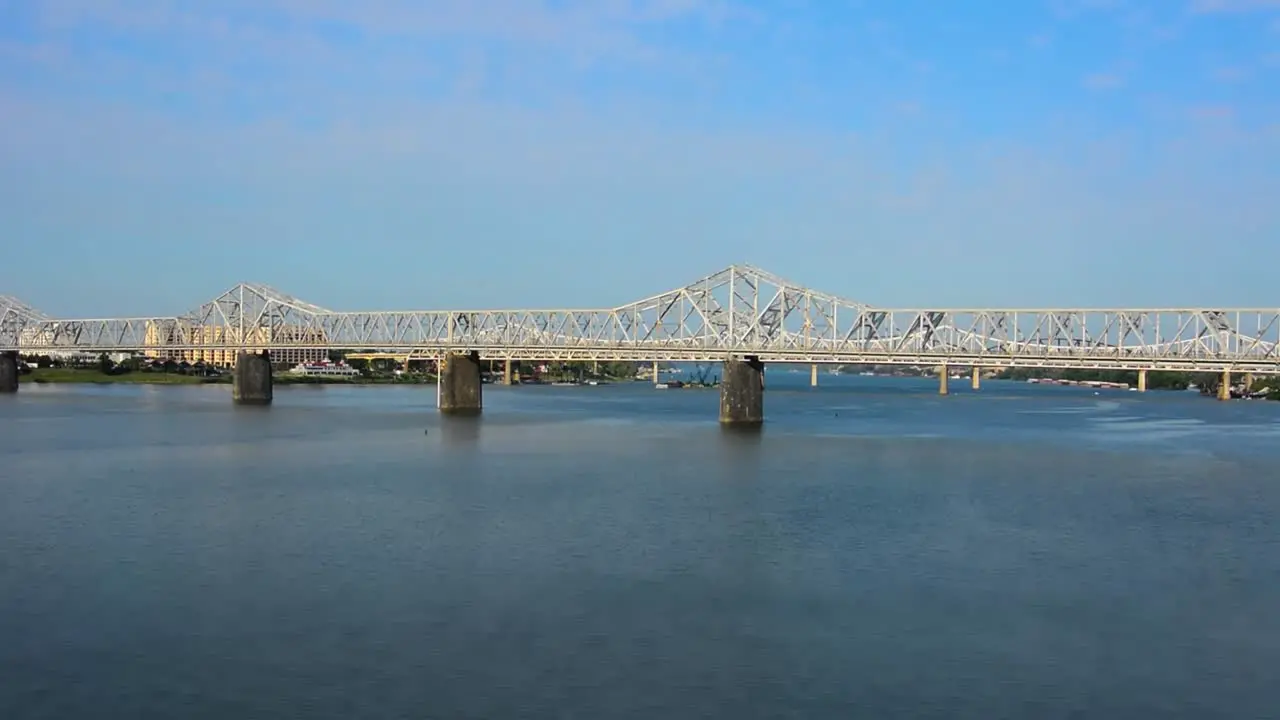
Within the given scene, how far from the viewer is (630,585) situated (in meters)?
20.4

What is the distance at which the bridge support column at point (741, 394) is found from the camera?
60969 millimetres

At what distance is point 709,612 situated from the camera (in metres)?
18.7

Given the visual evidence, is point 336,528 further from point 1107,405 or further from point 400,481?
point 1107,405

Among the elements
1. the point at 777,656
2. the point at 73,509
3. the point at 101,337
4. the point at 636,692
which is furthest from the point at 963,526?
the point at 101,337

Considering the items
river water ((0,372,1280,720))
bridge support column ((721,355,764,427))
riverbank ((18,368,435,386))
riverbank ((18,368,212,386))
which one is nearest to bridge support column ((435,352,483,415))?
bridge support column ((721,355,764,427))

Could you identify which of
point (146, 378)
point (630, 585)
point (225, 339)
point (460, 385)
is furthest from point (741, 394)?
point (146, 378)

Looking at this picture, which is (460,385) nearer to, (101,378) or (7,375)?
(7,375)

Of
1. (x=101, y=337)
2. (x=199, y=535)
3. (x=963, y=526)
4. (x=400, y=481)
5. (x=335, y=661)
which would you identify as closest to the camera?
(x=335, y=661)

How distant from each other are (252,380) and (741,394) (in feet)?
116

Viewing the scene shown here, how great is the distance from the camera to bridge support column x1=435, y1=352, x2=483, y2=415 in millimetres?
71062

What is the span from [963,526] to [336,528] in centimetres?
1310

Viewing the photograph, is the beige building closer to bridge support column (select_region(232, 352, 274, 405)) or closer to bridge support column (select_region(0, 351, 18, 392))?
bridge support column (select_region(232, 352, 274, 405))

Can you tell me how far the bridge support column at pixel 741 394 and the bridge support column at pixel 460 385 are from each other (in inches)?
593

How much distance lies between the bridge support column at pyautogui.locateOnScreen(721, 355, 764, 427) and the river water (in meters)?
17.4
